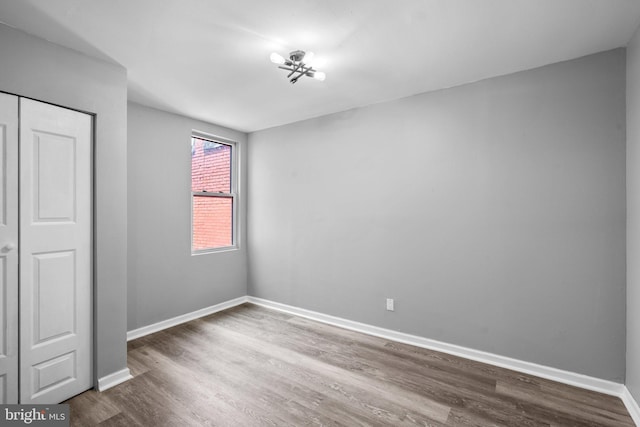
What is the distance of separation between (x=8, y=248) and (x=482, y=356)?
12.4 feet

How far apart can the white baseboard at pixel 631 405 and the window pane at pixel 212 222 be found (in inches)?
170

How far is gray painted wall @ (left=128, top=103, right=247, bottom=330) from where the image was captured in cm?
329

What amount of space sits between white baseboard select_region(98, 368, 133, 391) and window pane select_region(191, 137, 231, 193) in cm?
220

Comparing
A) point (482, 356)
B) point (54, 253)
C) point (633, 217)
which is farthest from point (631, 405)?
point (54, 253)

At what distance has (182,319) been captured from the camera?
3.69 metres

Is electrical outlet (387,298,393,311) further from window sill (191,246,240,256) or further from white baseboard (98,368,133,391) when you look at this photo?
white baseboard (98,368,133,391)

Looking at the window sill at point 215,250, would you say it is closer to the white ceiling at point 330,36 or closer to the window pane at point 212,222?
the window pane at point 212,222

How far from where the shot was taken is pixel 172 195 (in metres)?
3.63

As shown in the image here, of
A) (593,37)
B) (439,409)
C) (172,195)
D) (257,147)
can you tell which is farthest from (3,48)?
(593,37)

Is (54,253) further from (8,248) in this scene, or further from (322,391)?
(322,391)

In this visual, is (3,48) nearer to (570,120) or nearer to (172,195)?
(172,195)

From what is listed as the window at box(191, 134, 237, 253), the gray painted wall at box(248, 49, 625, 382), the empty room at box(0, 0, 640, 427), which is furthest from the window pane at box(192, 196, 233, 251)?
the gray painted wall at box(248, 49, 625, 382)

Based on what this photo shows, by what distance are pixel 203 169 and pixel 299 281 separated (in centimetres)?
203

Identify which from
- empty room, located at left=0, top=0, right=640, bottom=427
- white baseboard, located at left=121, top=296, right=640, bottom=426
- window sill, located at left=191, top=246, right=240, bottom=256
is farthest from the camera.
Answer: window sill, located at left=191, top=246, right=240, bottom=256
